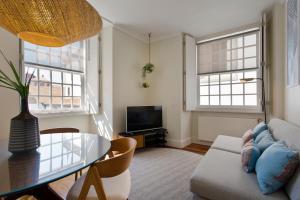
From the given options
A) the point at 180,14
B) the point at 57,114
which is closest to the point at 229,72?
the point at 180,14

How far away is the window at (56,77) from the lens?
8.42 ft

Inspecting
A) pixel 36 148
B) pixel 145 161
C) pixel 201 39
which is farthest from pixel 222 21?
pixel 36 148

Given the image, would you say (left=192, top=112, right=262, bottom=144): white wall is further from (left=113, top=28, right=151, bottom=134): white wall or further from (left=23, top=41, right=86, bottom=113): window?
(left=23, top=41, right=86, bottom=113): window

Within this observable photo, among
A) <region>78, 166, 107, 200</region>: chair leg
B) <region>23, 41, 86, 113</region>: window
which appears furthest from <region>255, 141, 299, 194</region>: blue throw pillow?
<region>23, 41, 86, 113</region>: window

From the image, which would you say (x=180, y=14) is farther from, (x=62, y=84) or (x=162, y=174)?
(x=162, y=174)

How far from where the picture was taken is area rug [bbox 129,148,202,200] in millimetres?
1840

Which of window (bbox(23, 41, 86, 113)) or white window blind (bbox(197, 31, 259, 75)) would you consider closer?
window (bbox(23, 41, 86, 113))

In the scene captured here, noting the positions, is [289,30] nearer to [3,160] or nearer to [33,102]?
[3,160]

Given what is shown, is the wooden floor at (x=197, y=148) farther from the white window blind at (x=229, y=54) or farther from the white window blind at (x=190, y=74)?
the white window blind at (x=229, y=54)

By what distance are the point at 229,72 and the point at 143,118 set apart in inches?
85.8

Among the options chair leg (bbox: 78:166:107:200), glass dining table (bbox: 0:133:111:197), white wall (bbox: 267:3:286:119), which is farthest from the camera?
white wall (bbox: 267:3:286:119)

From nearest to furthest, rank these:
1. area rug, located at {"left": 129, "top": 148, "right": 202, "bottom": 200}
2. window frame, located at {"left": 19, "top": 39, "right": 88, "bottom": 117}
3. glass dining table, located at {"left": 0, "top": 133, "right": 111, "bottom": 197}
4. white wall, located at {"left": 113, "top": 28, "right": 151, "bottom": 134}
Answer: glass dining table, located at {"left": 0, "top": 133, "right": 111, "bottom": 197} → area rug, located at {"left": 129, "top": 148, "right": 202, "bottom": 200} → window frame, located at {"left": 19, "top": 39, "right": 88, "bottom": 117} → white wall, located at {"left": 113, "top": 28, "right": 151, "bottom": 134}

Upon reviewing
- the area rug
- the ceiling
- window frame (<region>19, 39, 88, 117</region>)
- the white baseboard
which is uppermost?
the ceiling

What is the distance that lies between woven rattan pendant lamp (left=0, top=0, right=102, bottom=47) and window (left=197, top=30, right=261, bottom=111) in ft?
10.2
